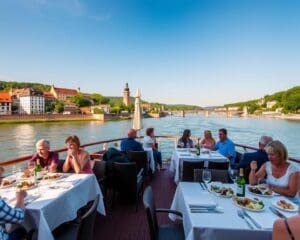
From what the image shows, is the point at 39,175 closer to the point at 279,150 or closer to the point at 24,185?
the point at 24,185

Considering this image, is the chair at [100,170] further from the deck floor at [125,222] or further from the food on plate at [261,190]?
the food on plate at [261,190]

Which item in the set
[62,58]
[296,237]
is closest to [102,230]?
[296,237]

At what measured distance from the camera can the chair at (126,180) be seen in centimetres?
342

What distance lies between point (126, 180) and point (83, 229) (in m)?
1.94

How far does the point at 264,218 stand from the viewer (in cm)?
160

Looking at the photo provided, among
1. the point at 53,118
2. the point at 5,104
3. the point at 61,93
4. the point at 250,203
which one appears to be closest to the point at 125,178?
the point at 250,203

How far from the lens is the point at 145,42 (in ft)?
41.2

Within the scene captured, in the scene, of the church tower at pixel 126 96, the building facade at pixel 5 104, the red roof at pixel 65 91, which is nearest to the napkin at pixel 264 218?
the building facade at pixel 5 104

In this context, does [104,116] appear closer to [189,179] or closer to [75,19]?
[75,19]

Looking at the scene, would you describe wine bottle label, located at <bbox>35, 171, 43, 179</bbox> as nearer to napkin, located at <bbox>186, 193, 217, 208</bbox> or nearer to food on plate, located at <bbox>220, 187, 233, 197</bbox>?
napkin, located at <bbox>186, 193, 217, 208</bbox>

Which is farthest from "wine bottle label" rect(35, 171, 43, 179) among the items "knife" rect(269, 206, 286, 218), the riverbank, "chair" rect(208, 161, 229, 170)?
the riverbank

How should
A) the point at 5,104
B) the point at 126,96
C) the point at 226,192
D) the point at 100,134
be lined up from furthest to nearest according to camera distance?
the point at 126,96
the point at 5,104
the point at 100,134
the point at 226,192

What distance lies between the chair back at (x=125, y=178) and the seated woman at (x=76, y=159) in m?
0.46

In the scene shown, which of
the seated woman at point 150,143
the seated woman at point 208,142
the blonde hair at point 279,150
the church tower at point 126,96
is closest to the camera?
the blonde hair at point 279,150
